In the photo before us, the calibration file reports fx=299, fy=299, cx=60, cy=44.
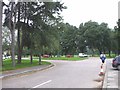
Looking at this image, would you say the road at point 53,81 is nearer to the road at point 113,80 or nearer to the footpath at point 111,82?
the footpath at point 111,82

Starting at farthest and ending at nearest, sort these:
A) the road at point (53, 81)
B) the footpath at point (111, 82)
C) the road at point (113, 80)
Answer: the road at point (53, 81)
the road at point (113, 80)
the footpath at point (111, 82)

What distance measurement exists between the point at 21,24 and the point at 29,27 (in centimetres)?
115

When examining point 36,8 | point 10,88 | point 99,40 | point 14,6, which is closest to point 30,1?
point 36,8

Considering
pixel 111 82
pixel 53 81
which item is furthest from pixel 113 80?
pixel 53 81

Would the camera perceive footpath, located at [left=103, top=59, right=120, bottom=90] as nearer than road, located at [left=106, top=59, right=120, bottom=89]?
Yes

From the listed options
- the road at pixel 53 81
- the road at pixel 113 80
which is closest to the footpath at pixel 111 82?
the road at pixel 113 80

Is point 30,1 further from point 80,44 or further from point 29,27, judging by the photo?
point 80,44

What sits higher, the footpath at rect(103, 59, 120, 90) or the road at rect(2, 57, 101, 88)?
the footpath at rect(103, 59, 120, 90)

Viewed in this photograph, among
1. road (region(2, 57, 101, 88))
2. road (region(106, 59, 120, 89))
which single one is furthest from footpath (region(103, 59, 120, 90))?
road (region(2, 57, 101, 88))

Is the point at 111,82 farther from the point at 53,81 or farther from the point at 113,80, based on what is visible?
the point at 53,81

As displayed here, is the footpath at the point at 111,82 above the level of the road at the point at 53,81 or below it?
above

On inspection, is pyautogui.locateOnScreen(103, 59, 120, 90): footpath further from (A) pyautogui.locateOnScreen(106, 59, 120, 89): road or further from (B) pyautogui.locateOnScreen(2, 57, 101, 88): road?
(B) pyautogui.locateOnScreen(2, 57, 101, 88): road

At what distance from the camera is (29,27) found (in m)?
39.1

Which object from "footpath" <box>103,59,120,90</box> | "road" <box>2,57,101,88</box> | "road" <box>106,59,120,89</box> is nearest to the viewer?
"footpath" <box>103,59,120,90</box>
